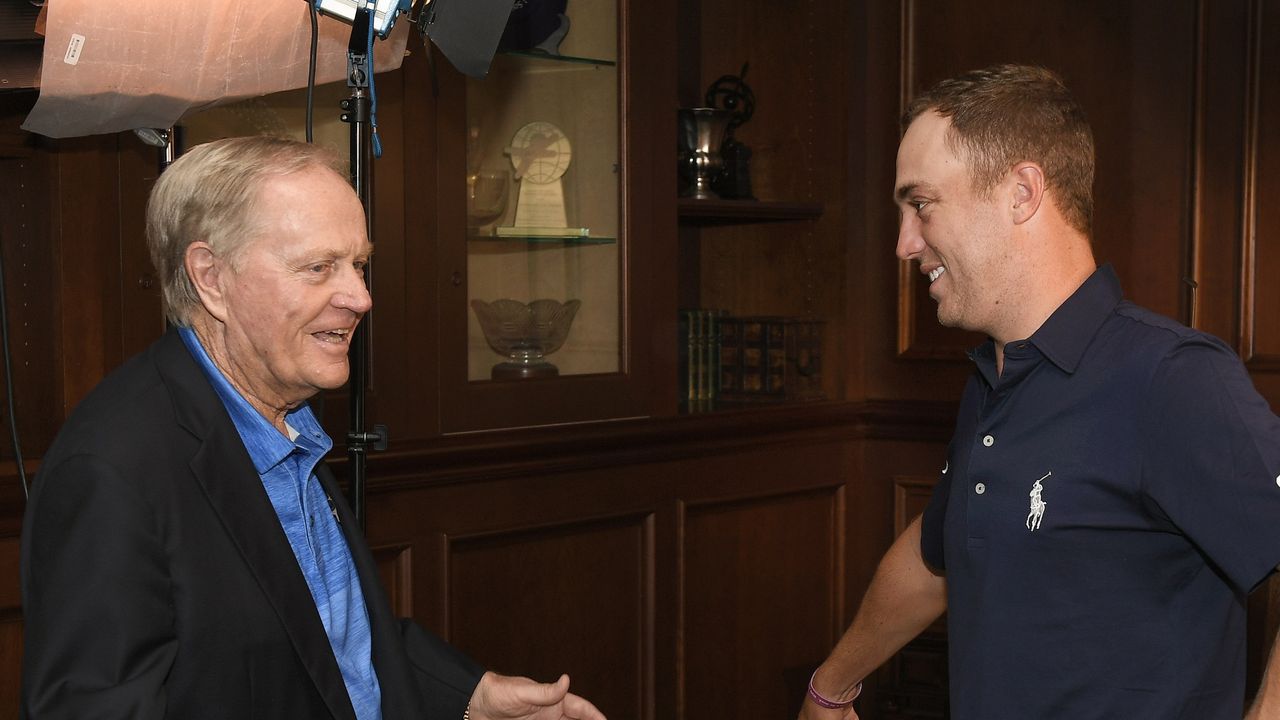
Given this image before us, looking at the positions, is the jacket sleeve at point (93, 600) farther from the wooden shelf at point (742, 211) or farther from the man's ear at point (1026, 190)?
the wooden shelf at point (742, 211)

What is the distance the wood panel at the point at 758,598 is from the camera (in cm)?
303

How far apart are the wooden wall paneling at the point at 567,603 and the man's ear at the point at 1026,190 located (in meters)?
1.45

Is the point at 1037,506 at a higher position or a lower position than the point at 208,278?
lower

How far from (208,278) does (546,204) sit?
4.73 ft

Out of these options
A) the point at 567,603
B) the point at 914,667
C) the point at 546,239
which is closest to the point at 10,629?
the point at 567,603

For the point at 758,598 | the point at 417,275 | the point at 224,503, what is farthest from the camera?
the point at 758,598

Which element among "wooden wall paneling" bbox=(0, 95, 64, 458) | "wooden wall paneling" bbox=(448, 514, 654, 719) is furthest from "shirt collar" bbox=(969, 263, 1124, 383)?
"wooden wall paneling" bbox=(0, 95, 64, 458)

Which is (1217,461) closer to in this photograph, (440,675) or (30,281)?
(440,675)

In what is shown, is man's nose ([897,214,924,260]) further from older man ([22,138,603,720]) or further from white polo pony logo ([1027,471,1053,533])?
older man ([22,138,603,720])

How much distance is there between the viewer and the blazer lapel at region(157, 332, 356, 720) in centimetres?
126

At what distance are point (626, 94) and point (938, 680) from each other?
1.65 metres

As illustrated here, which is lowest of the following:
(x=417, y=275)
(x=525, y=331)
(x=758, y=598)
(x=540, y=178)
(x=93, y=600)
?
(x=758, y=598)

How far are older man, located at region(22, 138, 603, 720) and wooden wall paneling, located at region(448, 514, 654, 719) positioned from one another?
1061mm

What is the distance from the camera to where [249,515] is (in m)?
1.28
